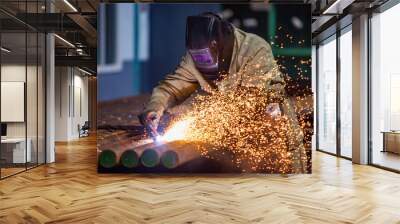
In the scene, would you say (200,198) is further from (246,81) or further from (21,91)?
(21,91)

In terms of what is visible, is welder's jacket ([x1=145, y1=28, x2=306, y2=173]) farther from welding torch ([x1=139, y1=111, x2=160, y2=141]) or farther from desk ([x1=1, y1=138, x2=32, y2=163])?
desk ([x1=1, y1=138, x2=32, y2=163])

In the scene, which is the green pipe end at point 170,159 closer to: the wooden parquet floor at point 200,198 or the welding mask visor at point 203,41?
the wooden parquet floor at point 200,198

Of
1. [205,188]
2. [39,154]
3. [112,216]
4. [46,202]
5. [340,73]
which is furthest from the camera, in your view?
[340,73]

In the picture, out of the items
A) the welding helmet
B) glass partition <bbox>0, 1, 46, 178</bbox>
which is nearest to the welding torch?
the welding helmet

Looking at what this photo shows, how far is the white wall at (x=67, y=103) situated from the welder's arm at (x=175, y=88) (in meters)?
10.1

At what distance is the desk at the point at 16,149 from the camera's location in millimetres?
6824

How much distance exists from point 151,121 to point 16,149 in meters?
2.74

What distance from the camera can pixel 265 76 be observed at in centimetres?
640

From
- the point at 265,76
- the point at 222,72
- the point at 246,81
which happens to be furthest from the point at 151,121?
the point at 265,76

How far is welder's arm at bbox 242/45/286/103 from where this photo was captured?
637 centimetres

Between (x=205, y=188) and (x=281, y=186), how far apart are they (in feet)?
3.63

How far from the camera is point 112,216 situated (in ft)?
13.0

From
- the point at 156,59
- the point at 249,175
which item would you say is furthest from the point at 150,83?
the point at 249,175

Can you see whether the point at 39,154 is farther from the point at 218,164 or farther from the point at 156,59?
the point at 218,164
